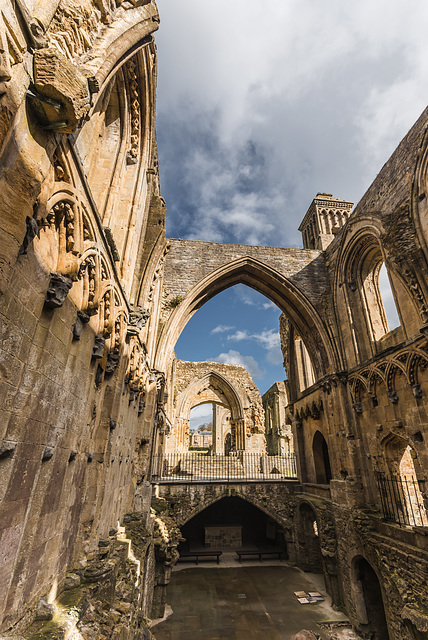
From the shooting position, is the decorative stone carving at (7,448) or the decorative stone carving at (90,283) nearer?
the decorative stone carving at (7,448)

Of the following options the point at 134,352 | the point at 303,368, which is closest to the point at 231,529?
the point at 303,368

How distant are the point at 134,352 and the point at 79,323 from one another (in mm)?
3042

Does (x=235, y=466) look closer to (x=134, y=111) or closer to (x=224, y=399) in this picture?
(x=224, y=399)

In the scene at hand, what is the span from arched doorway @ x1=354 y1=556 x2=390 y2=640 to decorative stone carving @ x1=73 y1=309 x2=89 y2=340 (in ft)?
31.1

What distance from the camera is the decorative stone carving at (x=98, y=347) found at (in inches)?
137

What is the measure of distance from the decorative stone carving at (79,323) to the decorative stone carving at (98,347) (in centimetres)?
46

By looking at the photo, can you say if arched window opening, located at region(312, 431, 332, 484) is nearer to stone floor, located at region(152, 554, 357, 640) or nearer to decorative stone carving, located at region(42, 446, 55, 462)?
stone floor, located at region(152, 554, 357, 640)

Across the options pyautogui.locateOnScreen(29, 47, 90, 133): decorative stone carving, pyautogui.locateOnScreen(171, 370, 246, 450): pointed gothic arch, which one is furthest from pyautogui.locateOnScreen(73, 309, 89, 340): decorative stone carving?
pyautogui.locateOnScreen(171, 370, 246, 450): pointed gothic arch

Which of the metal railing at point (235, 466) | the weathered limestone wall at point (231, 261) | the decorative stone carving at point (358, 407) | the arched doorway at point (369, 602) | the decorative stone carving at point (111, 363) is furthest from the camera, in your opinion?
the metal railing at point (235, 466)

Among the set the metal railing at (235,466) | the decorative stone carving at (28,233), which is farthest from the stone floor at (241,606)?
the decorative stone carving at (28,233)

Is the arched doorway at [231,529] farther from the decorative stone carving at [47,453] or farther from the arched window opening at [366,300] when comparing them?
the decorative stone carving at [47,453]

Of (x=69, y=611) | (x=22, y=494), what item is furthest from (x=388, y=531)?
(x=22, y=494)

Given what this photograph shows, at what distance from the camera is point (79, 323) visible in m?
2.99

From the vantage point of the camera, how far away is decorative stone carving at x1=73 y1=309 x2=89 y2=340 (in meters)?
2.91
